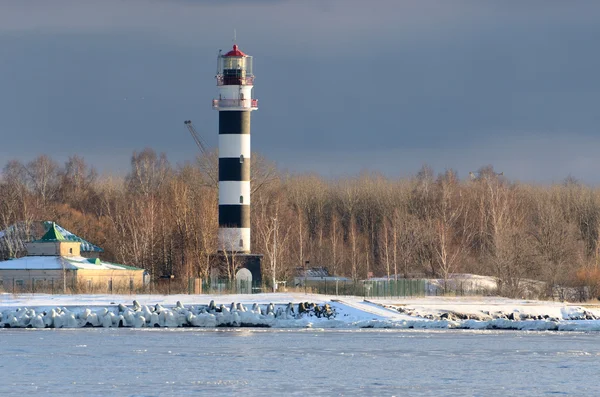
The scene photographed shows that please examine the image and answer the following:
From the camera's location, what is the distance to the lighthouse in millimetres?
61750

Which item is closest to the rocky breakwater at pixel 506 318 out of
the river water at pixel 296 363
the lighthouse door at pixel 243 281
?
the river water at pixel 296 363

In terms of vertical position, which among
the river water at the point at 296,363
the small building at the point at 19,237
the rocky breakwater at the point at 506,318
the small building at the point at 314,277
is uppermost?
the small building at the point at 19,237

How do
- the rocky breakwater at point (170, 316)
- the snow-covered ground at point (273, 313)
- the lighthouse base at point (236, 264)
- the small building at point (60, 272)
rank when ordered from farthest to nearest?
1. the small building at point (60, 272)
2. the lighthouse base at point (236, 264)
3. the snow-covered ground at point (273, 313)
4. the rocky breakwater at point (170, 316)

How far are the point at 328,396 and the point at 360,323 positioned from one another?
2286 centimetres

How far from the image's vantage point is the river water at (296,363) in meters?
26.0

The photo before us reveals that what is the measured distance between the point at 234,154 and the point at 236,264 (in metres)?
5.56

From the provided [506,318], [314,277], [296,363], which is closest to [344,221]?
[314,277]

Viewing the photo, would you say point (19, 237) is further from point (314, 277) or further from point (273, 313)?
point (273, 313)

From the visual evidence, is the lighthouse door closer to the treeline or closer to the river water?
the treeline

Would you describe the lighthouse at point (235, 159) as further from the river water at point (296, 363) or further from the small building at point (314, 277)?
the river water at point (296, 363)

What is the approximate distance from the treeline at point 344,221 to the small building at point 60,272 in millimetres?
3406

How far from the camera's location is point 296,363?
3106 centimetres

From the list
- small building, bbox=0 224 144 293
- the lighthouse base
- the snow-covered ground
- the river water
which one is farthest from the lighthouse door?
the river water

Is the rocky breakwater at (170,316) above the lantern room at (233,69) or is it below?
below
